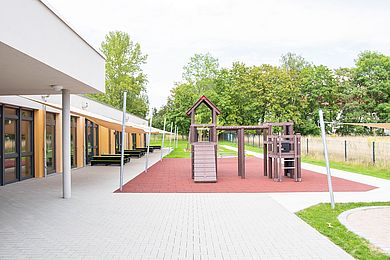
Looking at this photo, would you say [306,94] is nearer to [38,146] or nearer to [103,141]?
[103,141]

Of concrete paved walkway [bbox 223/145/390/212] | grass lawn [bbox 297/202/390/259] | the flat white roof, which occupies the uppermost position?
the flat white roof

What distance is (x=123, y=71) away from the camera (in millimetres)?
51031

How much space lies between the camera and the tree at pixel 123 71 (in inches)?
1992

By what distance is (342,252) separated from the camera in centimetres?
504

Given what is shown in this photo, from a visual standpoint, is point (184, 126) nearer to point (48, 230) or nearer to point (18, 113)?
point (18, 113)

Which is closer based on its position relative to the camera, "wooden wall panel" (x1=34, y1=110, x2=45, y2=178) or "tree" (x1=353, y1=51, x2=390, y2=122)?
"wooden wall panel" (x1=34, y1=110, x2=45, y2=178)

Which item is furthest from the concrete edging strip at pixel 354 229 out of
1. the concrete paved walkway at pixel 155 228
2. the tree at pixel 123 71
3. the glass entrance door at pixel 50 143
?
the tree at pixel 123 71

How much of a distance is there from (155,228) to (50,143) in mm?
10164

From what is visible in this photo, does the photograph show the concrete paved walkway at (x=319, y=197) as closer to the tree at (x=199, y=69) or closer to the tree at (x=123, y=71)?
the tree at (x=123, y=71)

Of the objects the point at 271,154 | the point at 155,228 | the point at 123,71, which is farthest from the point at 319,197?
the point at 123,71

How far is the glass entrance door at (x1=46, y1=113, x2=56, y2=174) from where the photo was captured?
586 inches

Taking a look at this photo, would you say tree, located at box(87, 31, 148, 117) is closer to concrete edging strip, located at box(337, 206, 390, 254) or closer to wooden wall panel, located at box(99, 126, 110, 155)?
wooden wall panel, located at box(99, 126, 110, 155)

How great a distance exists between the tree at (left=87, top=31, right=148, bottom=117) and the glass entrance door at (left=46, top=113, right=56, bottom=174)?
3479 centimetres

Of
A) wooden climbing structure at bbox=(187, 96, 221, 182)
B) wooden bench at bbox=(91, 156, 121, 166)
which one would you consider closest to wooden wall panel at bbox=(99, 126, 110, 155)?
wooden bench at bbox=(91, 156, 121, 166)
